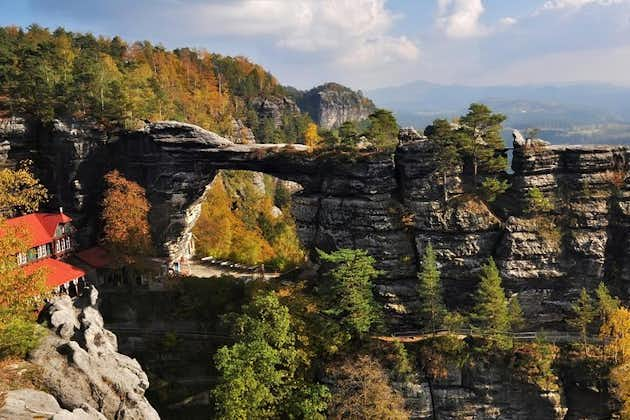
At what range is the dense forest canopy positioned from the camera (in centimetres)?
3988

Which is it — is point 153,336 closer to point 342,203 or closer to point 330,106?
point 342,203

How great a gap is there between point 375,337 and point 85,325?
18.9 m

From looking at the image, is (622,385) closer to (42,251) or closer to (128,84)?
(42,251)

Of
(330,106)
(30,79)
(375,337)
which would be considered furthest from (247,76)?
(375,337)

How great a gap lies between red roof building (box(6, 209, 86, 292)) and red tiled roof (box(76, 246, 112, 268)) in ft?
4.14

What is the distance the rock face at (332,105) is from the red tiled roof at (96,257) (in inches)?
4119

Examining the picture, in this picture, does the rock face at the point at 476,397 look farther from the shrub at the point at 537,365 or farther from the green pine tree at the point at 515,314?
the green pine tree at the point at 515,314

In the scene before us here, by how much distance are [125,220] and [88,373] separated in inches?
620

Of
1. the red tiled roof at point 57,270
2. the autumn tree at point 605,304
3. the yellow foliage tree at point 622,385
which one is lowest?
the yellow foliage tree at point 622,385

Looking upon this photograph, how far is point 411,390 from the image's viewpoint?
31469 millimetres

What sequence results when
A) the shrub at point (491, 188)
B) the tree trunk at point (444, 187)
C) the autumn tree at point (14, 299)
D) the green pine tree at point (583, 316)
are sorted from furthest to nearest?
the tree trunk at point (444, 187)
the shrub at point (491, 188)
the green pine tree at point (583, 316)
the autumn tree at point (14, 299)

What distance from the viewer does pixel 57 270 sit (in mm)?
34281

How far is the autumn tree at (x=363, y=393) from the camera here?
90.8ft

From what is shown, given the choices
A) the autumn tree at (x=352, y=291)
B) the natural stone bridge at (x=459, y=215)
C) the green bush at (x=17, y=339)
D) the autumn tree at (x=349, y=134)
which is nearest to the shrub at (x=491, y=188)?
the natural stone bridge at (x=459, y=215)
